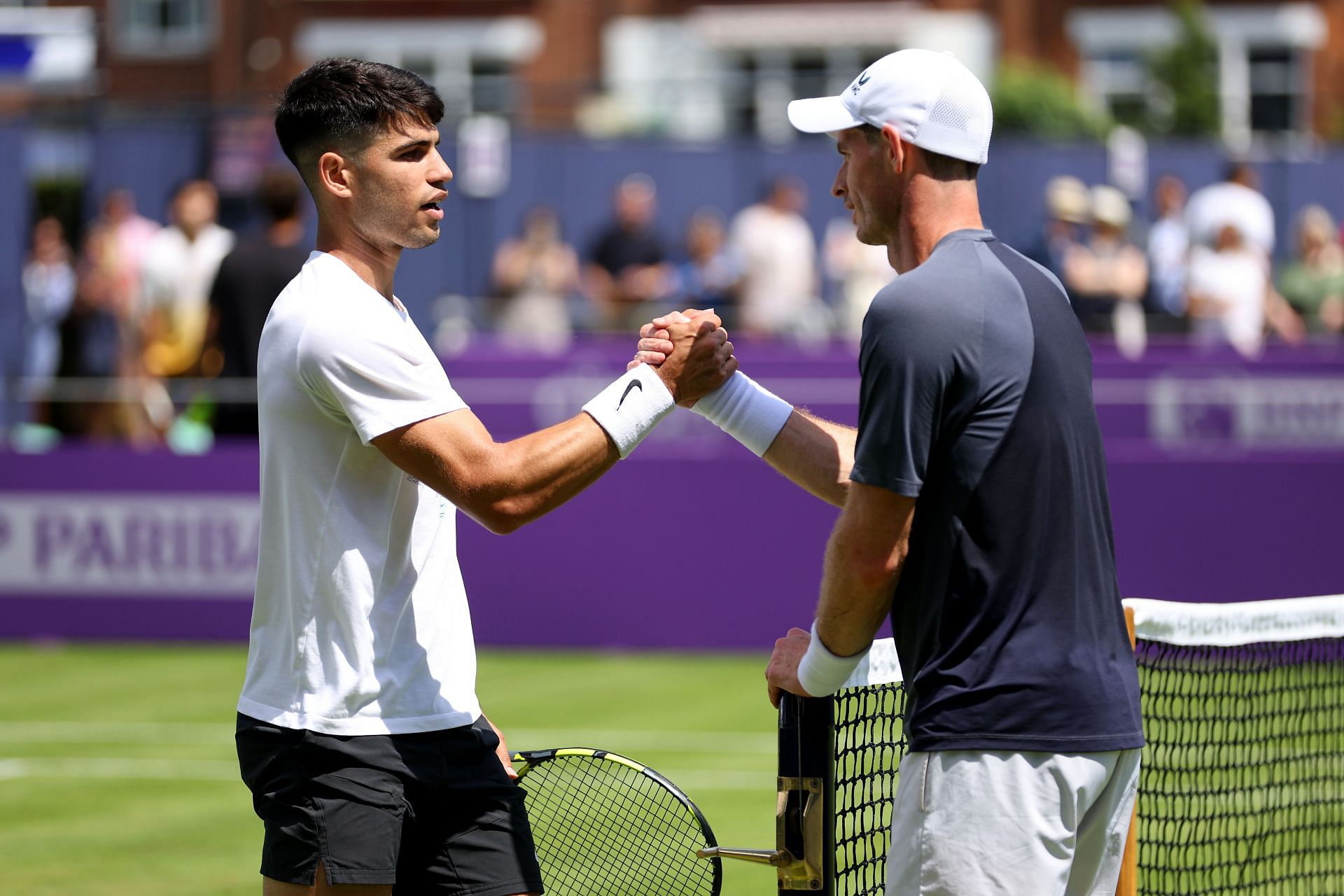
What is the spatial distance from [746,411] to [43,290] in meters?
16.4

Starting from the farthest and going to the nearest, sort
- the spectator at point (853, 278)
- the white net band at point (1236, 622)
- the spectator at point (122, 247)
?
the spectator at point (853, 278) → the spectator at point (122, 247) → the white net band at point (1236, 622)

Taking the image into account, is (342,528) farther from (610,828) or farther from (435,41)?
(435,41)

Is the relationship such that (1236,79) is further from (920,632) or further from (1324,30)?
(920,632)

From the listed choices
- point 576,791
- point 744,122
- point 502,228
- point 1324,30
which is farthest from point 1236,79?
point 576,791

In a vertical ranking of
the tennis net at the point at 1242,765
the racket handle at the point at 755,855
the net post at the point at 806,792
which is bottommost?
the tennis net at the point at 1242,765

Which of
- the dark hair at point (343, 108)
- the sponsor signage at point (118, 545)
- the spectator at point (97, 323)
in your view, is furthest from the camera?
the spectator at point (97, 323)

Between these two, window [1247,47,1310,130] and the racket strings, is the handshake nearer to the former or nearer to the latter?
the racket strings

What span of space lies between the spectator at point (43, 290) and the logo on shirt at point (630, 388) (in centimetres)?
1542

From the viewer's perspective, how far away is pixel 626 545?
1155 cm

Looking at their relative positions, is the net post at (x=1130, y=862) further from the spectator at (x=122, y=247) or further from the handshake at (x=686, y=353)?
the spectator at (x=122, y=247)

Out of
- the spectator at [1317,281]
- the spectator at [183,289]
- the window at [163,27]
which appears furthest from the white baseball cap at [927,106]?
the window at [163,27]

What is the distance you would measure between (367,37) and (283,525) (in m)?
31.5

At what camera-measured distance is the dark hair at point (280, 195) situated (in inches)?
435

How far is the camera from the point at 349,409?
11.3 ft
